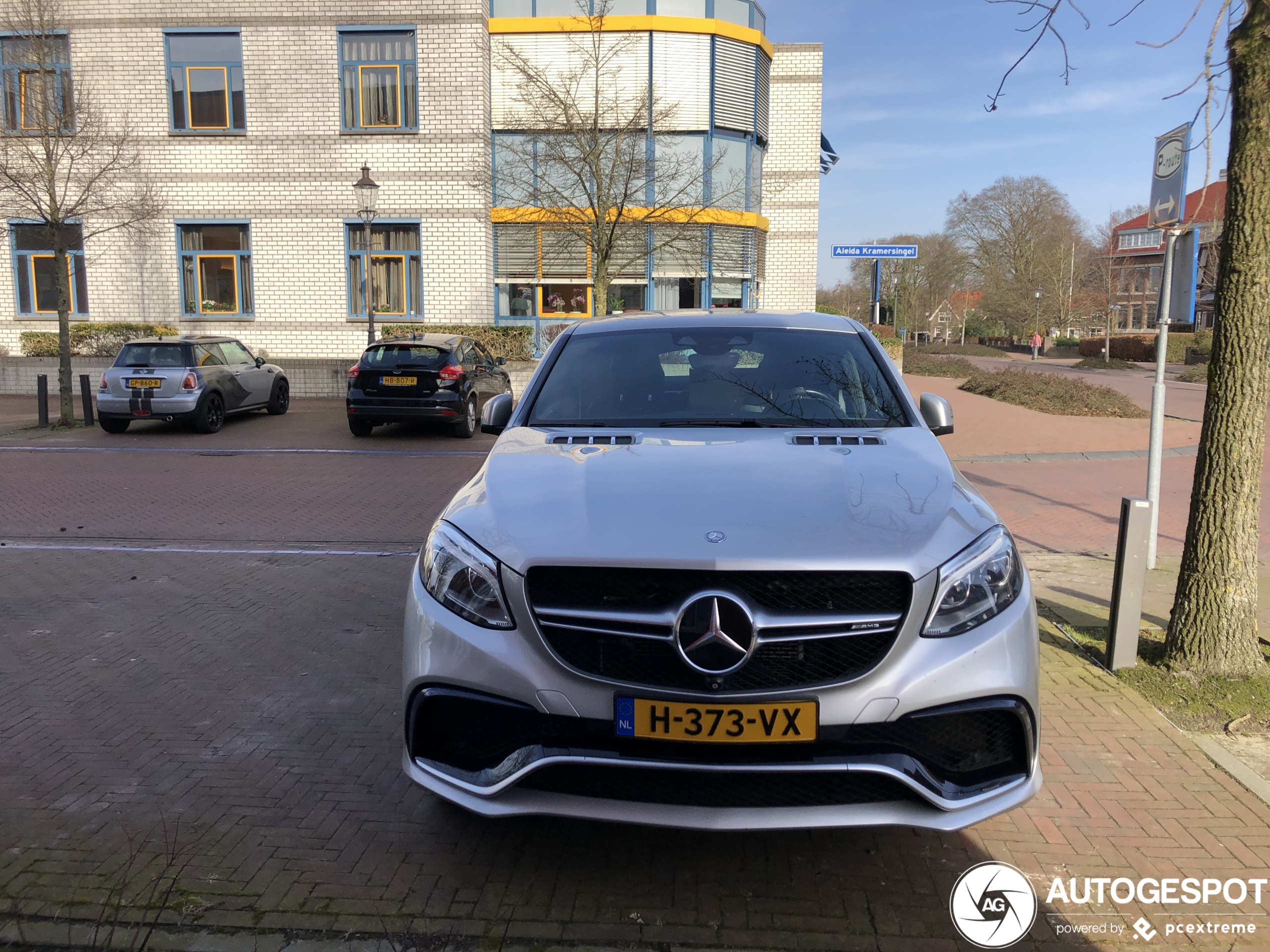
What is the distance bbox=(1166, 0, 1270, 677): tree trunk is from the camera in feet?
14.1

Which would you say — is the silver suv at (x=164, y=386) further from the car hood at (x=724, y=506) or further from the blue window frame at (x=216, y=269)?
the car hood at (x=724, y=506)

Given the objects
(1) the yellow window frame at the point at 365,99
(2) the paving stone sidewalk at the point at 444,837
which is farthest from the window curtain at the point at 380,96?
(2) the paving stone sidewalk at the point at 444,837

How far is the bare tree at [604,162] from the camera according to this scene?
20062 millimetres

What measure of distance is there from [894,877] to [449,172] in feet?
74.1

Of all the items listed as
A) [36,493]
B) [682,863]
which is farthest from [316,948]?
[36,493]

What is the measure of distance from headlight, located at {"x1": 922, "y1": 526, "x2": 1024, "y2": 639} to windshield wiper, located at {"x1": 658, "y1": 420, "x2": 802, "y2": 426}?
3.58 ft

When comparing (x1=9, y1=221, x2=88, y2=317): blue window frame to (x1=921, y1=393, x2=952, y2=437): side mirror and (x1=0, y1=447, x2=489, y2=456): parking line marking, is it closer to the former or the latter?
(x1=0, y1=447, x2=489, y2=456): parking line marking

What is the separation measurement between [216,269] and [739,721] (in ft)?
80.8

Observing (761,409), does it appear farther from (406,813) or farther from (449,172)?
(449,172)

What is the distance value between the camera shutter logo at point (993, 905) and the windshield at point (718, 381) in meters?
1.69

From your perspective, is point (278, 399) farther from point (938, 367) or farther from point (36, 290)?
point (938, 367)

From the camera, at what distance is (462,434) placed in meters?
15.0

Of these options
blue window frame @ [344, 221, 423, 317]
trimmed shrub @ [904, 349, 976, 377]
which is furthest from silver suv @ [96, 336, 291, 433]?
trimmed shrub @ [904, 349, 976, 377]

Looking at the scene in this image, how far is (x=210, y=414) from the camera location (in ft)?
49.7
